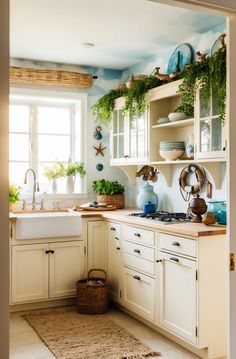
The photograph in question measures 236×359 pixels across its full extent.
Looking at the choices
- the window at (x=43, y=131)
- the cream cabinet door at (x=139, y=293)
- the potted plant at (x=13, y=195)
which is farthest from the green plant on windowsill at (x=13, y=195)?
the cream cabinet door at (x=139, y=293)

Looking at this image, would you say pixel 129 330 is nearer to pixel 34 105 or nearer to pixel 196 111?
pixel 196 111

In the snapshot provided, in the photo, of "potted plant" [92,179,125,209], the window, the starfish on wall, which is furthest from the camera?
the starfish on wall

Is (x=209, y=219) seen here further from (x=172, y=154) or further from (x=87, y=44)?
(x=87, y=44)

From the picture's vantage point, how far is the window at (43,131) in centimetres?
488

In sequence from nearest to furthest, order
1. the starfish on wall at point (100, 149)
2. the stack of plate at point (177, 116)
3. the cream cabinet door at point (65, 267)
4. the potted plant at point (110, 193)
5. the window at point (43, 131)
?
the stack of plate at point (177, 116) < the cream cabinet door at point (65, 267) < the potted plant at point (110, 193) < the window at point (43, 131) < the starfish on wall at point (100, 149)

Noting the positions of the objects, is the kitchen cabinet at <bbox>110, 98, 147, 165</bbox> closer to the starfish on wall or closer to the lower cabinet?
the starfish on wall

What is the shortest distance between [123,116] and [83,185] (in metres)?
0.98

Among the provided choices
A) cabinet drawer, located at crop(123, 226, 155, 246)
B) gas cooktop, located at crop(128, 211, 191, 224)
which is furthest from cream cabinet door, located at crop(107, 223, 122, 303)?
gas cooktop, located at crop(128, 211, 191, 224)

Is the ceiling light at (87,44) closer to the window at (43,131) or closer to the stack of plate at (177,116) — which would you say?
the window at (43,131)

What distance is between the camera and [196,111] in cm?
342

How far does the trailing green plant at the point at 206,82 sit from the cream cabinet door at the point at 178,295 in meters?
1.10

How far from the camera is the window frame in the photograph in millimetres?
4785

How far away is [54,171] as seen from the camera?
491 cm

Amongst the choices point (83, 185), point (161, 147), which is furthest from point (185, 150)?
point (83, 185)
